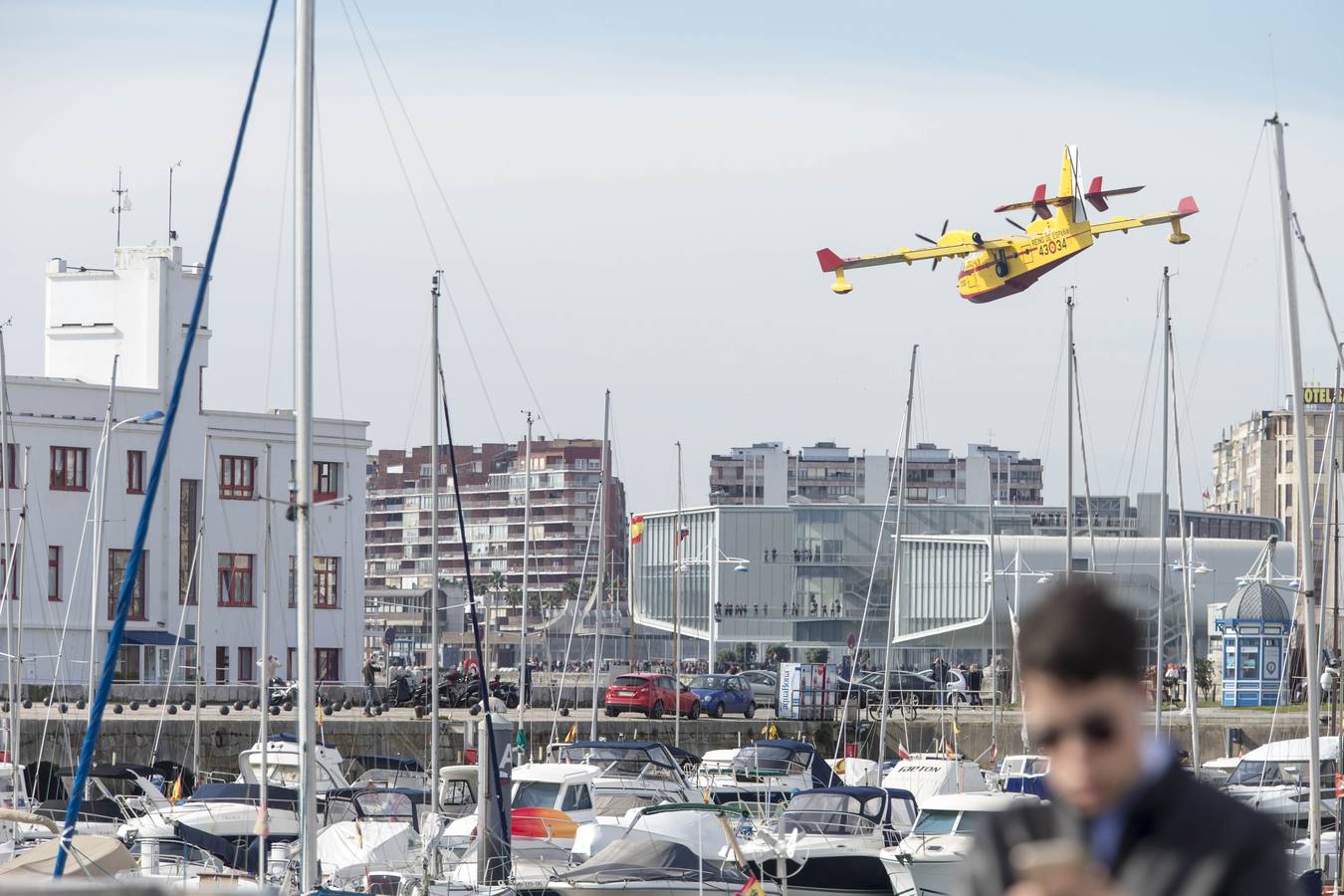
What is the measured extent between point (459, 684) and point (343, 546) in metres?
20.1

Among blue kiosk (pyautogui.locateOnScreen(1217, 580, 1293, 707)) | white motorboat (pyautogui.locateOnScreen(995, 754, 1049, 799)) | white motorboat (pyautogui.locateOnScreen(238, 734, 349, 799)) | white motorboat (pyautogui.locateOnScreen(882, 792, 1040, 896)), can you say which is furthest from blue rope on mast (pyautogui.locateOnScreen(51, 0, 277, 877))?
blue kiosk (pyautogui.locateOnScreen(1217, 580, 1293, 707))

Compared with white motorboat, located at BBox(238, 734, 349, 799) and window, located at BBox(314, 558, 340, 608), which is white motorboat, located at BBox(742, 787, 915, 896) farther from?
window, located at BBox(314, 558, 340, 608)

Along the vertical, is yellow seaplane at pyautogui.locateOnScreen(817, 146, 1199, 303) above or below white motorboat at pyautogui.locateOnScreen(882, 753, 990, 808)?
above

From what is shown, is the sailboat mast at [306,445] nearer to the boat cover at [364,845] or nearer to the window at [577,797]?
the boat cover at [364,845]

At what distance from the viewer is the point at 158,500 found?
65250 mm

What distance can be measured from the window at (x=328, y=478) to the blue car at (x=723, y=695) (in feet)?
71.7

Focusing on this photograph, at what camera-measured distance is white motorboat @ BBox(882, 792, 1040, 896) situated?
24.7 metres

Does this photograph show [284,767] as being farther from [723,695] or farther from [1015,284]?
[1015,284]

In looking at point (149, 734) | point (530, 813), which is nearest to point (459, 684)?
point (149, 734)

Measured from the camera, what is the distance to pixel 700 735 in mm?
48875

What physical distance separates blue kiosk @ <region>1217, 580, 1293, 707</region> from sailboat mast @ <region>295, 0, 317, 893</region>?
37.6 meters

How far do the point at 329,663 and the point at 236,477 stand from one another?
26.2 feet

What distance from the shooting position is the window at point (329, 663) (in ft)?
223

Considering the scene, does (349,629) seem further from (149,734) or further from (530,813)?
(530,813)
